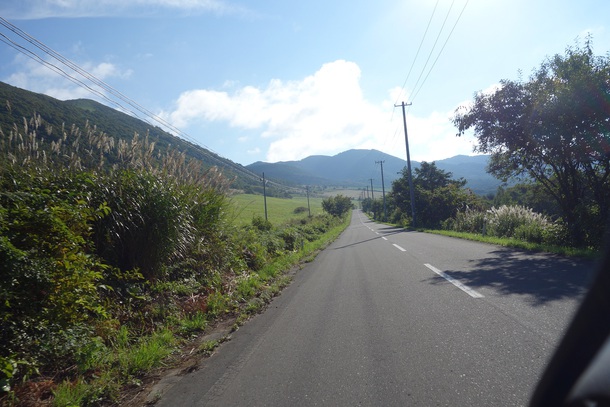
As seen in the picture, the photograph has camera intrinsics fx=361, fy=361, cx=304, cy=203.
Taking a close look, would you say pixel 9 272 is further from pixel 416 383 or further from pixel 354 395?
pixel 416 383

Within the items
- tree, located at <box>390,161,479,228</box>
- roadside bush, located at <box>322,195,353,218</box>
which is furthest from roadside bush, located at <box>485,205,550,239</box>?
roadside bush, located at <box>322,195,353,218</box>

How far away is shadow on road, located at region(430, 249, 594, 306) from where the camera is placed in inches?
227

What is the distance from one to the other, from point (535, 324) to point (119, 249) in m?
6.45

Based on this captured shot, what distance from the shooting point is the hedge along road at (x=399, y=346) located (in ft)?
10.3

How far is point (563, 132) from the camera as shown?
11219 mm

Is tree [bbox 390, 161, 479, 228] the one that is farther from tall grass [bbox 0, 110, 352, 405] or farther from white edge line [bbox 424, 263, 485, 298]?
tall grass [bbox 0, 110, 352, 405]

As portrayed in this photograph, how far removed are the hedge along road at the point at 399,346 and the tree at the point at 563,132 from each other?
18.2 ft

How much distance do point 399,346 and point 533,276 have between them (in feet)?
15.4

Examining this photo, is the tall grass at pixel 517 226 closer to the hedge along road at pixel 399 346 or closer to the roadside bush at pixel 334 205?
the hedge along road at pixel 399 346

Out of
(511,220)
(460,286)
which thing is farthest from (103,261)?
(511,220)

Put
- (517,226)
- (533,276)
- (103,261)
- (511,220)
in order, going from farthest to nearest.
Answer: (511,220) → (517,226) → (533,276) → (103,261)

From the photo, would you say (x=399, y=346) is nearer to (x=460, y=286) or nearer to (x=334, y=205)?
(x=460, y=286)

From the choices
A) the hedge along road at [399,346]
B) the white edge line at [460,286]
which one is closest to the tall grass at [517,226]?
the hedge along road at [399,346]

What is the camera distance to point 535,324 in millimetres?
4312
